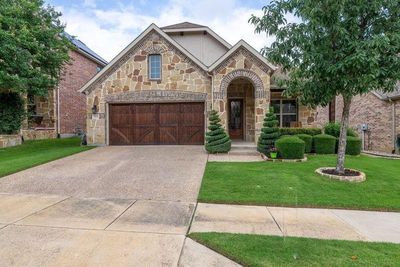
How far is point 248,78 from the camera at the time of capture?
1342cm

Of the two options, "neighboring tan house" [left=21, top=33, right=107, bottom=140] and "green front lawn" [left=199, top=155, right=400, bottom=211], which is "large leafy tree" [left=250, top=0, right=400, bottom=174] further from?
"neighboring tan house" [left=21, top=33, right=107, bottom=140]

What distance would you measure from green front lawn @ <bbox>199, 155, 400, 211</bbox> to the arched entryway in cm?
633

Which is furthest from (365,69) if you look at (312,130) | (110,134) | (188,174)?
(110,134)

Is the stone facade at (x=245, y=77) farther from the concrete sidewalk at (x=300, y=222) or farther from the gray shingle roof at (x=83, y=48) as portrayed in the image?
the gray shingle roof at (x=83, y=48)

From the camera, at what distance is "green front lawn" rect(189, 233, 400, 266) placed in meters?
3.44

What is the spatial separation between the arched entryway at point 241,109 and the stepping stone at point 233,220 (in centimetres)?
1033

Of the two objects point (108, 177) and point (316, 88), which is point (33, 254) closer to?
point (108, 177)

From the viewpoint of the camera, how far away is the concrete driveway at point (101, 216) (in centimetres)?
356

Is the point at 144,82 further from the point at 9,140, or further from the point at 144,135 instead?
the point at 9,140

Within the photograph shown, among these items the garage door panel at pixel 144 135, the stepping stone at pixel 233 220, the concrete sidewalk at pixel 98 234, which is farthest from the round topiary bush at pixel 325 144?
the concrete sidewalk at pixel 98 234

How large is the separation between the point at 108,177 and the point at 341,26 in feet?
25.6

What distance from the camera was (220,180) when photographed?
25.1ft

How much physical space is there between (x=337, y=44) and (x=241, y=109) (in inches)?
355

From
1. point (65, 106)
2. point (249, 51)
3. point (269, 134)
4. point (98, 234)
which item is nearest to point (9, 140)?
point (65, 106)
